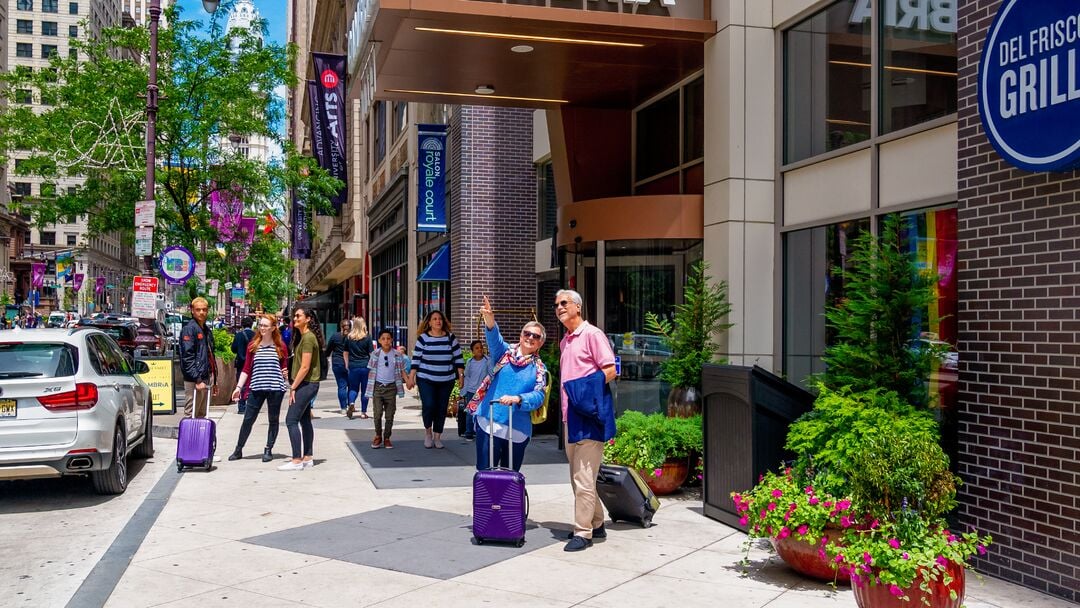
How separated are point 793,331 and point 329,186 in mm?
17031

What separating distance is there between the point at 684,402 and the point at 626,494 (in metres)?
2.69

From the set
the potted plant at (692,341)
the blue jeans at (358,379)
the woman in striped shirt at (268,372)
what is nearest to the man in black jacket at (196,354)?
the woman in striped shirt at (268,372)

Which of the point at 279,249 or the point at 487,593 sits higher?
the point at 279,249

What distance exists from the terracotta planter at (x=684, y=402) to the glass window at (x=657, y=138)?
15.0 feet

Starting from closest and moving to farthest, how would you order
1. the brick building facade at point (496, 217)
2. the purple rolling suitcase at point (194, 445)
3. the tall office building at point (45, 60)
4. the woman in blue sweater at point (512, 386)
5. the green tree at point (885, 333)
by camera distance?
the green tree at point (885, 333)
the woman in blue sweater at point (512, 386)
the purple rolling suitcase at point (194, 445)
the brick building facade at point (496, 217)
the tall office building at point (45, 60)

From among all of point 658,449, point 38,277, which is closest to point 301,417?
point 658,449

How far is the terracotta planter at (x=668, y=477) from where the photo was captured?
9.58 m

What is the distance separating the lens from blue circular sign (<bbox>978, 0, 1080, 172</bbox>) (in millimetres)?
6059

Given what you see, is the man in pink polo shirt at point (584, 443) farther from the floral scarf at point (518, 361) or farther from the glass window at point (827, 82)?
the glass window at point (827, 82)

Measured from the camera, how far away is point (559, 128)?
15469mm

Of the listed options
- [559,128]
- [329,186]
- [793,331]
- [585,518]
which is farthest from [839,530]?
[329,186]

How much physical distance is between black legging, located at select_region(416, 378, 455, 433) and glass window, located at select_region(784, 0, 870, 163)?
523 centimetres

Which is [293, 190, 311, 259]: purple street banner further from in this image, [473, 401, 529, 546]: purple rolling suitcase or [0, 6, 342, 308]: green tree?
[473, 401, 529, 546]: purple rolling suitcase

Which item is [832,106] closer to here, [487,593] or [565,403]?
[565,403]
